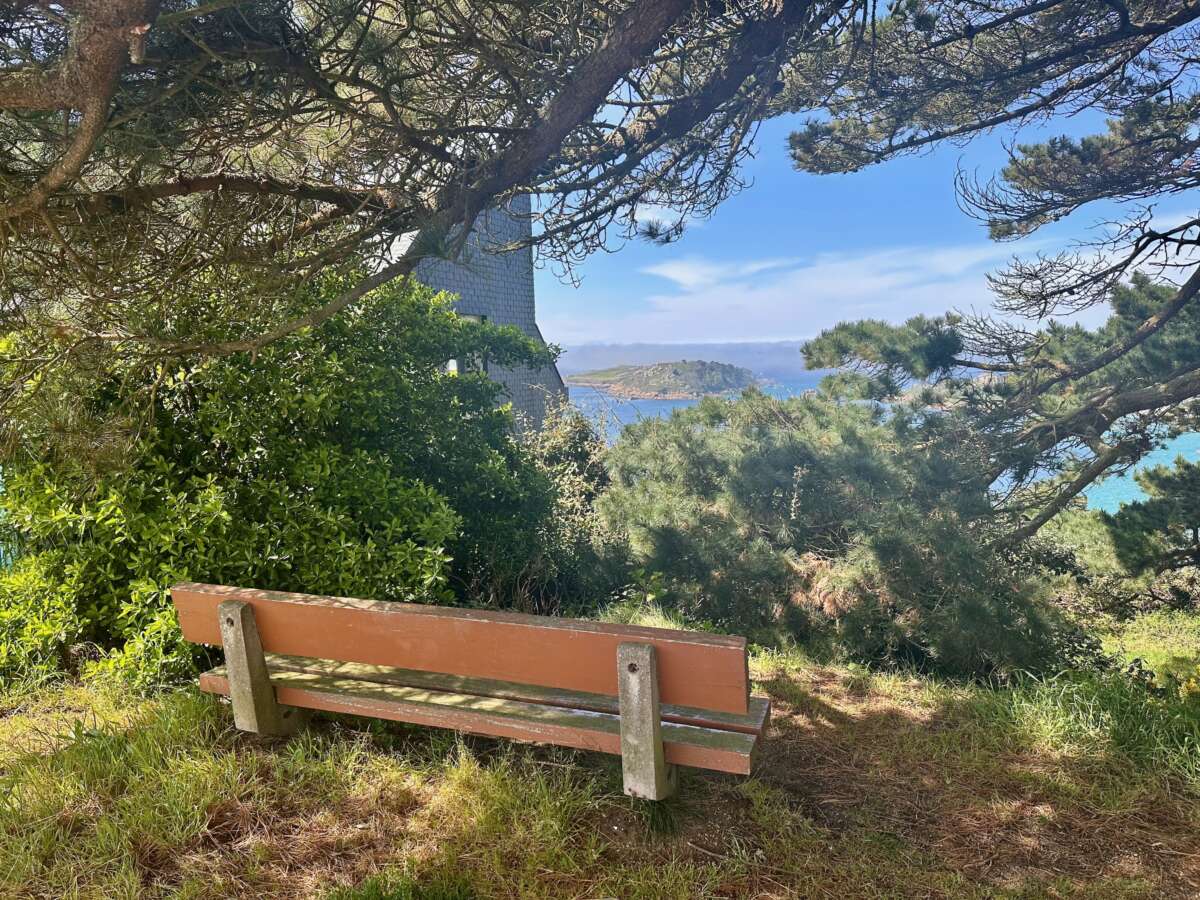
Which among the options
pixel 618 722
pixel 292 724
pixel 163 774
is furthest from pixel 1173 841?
pixel 163 774

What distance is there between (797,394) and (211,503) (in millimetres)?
5415

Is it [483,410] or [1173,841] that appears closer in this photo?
[1173,841]

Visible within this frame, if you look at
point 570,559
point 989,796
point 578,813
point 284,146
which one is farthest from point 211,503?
point 989,796

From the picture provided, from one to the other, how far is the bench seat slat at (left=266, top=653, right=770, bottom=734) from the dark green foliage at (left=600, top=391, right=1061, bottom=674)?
286 cm

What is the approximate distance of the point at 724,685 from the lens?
2.00m

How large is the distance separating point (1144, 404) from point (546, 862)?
6.71 metres

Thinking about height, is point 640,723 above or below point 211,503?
below

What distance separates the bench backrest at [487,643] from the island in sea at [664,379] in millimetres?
6740

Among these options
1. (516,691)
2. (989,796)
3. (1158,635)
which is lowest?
(1158,635)

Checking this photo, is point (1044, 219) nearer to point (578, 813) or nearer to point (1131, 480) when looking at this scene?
point (1131, 480)

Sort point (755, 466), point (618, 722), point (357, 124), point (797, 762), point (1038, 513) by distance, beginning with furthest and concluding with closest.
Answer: point (1038, 513) → point (755, 466) → point (357, 124) → point (797, 762) → point (618, 722)

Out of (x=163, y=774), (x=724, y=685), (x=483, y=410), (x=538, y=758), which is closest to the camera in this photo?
(x=724, y=685)

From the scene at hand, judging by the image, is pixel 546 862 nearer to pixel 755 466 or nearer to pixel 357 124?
pixel 357 124

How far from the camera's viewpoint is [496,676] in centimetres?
231
